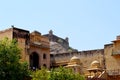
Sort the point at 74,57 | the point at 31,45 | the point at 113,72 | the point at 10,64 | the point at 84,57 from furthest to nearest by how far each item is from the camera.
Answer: the point at 84,57, the point at 74,57, the point at 31,45, the point at 113,72, the point at 10,64

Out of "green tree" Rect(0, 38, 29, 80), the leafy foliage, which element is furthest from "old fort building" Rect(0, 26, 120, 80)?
"green tree" Rect(0, 38, 29, 80)

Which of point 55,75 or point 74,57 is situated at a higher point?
point 74,57

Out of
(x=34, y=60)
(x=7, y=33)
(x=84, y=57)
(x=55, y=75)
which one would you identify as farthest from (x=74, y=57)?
(x=55, y=75)

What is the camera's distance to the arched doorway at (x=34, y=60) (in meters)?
40.5

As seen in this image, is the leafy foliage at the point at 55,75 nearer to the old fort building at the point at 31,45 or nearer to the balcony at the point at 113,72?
the old fort building at the point at 31,45

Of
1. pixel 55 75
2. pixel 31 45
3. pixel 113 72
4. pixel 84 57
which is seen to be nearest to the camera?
pixel 55 75

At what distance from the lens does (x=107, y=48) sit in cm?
4138

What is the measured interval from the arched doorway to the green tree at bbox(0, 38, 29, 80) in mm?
11960

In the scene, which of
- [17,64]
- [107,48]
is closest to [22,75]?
[17,64]

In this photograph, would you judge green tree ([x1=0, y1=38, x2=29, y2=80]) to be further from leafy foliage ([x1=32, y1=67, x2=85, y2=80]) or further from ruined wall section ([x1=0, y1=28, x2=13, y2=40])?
ruined wall section ([x1=0, y1=28, x2=13, y2=40])

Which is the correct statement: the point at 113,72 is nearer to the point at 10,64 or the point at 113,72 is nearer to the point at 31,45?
the point at 31,45

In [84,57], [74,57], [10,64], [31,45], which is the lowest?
[10,64]

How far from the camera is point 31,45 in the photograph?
39.8m

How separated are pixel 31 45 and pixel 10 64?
12.4 metres
